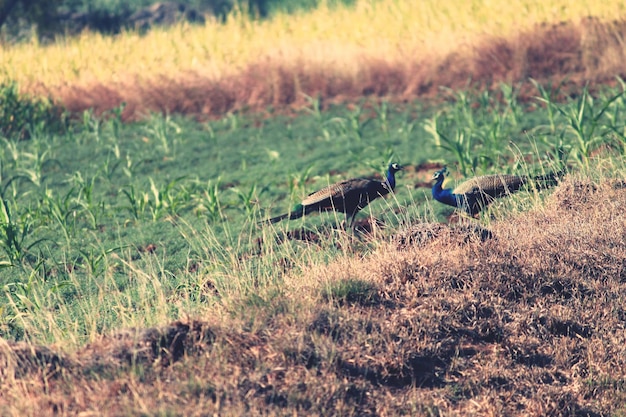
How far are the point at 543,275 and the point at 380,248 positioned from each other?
1.10m

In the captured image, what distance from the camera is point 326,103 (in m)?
13.9

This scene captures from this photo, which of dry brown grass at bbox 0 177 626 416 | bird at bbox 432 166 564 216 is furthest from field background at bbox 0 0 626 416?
bird at bbox 432 166 564 216

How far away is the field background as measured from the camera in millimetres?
4234

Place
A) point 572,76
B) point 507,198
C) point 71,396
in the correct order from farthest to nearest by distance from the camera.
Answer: point 572,76
point 507,198
point 71,396

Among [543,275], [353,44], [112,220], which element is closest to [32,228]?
[112,220]

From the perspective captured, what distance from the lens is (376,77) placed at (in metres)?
14.4

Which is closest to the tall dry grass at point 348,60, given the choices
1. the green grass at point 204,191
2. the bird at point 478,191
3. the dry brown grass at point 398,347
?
the green grass at point 204,191

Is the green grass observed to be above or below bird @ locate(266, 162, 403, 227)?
below

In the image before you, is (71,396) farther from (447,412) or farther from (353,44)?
(353,44)

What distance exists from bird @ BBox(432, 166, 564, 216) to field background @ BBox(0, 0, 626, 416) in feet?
0.57

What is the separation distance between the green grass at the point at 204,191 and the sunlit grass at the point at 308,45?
155cm

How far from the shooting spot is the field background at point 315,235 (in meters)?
4.23

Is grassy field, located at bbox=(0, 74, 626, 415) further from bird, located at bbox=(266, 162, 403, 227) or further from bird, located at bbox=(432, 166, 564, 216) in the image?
bird, located at bbox=(266, 162, 403, 227)

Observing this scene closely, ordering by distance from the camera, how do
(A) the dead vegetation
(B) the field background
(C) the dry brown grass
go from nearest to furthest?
(C) the dry brown grass
(B) the field background
(A) the dead vegetation
